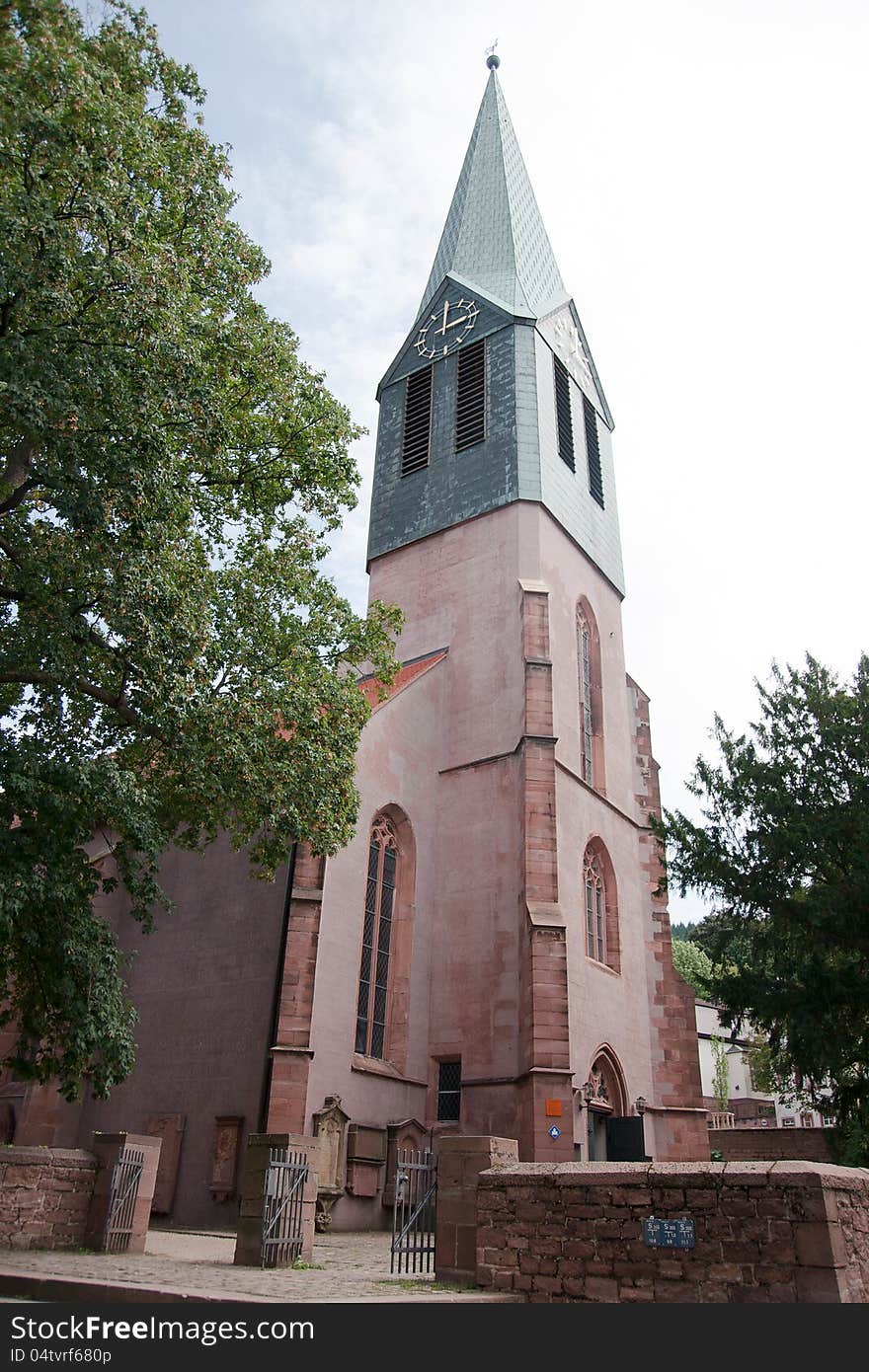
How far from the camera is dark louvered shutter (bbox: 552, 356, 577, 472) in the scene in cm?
2789

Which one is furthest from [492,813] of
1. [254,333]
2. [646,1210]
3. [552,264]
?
[552,264]

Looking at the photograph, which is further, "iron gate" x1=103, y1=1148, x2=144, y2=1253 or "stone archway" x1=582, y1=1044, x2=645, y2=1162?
"stone archway" x1=582, y1=1044, x2=645, y2=1162

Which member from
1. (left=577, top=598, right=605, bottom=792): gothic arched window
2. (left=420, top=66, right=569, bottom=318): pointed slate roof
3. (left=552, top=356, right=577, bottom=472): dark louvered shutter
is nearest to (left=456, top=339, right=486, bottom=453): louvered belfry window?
(left=420, top=66, right=569, bottom=318): pointed slate roof

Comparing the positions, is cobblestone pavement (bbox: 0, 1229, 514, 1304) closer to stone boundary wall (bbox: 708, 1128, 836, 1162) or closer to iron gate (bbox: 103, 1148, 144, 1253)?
iron gate (bbox: 103, 1148, 144, 1253)

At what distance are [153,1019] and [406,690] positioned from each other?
850cm

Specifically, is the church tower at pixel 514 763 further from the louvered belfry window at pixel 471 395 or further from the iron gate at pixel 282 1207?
the iron gate at pixel 282 1207

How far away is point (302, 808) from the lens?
12.8m

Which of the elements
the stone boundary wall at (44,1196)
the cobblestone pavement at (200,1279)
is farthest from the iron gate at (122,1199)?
the stone boundary wall at (44,1196)

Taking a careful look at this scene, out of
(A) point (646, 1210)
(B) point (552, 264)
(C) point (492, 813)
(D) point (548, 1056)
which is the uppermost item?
(B) point (552, 264)

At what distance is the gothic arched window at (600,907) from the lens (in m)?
22.0

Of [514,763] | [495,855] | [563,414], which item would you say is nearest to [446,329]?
[563,414]

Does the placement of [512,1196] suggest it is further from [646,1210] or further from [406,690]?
[406,690]

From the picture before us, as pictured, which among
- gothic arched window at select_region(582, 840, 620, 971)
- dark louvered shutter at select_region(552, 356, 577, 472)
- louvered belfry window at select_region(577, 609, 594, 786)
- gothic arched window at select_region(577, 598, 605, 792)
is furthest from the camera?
dark louvered shutter at select_region(552, 356, 577, 472)

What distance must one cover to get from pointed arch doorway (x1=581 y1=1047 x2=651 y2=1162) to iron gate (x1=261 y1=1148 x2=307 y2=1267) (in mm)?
9605
